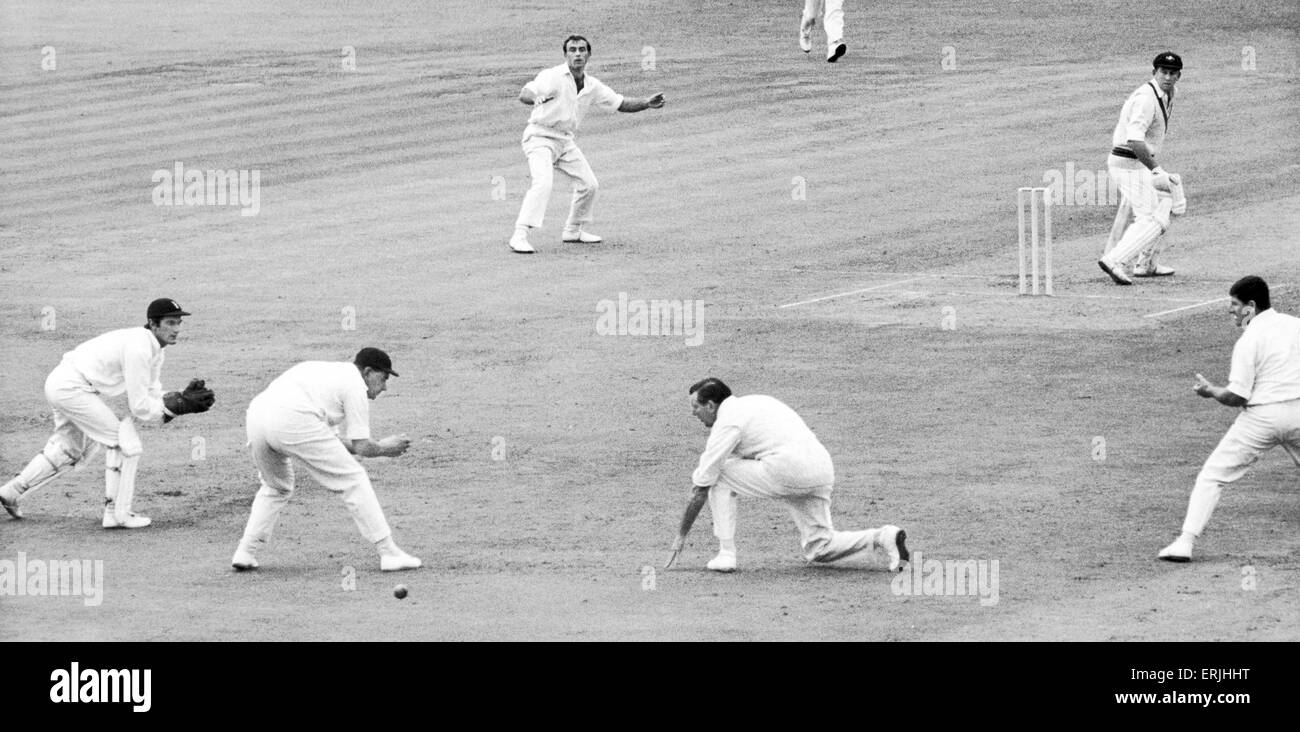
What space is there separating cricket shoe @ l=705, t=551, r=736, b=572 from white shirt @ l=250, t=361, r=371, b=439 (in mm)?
2592

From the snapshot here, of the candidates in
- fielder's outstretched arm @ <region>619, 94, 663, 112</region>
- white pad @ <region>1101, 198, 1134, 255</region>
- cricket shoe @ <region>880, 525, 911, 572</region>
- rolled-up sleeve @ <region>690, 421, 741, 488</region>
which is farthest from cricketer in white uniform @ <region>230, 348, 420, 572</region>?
white pad @ <region>1101, 198, 1134, 255</region>

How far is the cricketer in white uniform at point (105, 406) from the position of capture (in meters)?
15.9

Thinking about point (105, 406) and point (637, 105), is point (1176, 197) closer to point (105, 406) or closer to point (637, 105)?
point (637, 105)

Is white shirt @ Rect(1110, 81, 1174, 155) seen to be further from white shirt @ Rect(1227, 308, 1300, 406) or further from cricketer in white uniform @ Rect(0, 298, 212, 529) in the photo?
cricketer in white uniform @ Rect(0, 298, 212, 529)

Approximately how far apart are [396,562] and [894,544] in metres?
3.51

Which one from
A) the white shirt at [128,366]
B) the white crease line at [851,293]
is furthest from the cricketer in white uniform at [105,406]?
the white crease line at [851,293]

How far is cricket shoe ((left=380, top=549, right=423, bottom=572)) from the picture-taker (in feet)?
49.1

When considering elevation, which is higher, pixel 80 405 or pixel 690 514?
pixel 80 405

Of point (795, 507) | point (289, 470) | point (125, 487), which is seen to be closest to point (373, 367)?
point (289, 470)

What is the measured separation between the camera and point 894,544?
576 inches

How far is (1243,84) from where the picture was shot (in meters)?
36.4

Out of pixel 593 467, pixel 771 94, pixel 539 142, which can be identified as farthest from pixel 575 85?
pixel 771 94

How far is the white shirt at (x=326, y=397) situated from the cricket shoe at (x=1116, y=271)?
38.5 ft

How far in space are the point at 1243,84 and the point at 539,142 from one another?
1575 cm
